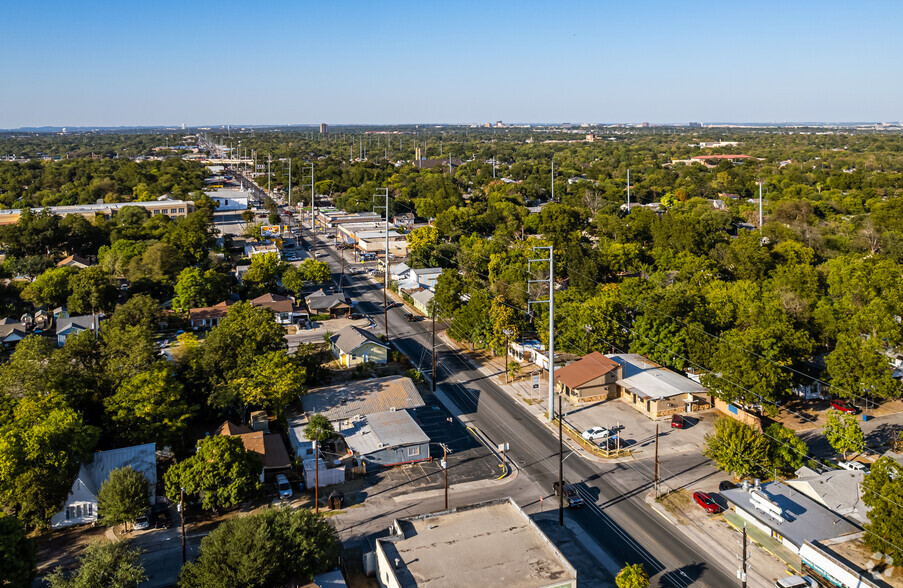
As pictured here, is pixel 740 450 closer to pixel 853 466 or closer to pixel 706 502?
pixel 706 502

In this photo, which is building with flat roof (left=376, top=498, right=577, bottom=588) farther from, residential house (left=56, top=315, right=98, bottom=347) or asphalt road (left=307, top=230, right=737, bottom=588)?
residential house (left=56, top=315, right=98, bottom=347)

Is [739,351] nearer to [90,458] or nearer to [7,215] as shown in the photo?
[90,458]

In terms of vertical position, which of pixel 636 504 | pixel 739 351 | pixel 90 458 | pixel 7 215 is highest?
pixel 7 215

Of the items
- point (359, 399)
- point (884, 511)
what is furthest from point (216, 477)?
point (884, 511)

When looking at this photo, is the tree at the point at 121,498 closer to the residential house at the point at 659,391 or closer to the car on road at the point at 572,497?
the car on road at the point at 572,497

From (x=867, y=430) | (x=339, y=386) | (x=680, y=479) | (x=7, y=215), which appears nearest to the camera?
(x=680, y=479)

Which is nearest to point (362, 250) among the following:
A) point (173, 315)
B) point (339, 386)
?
point (173, 315)
